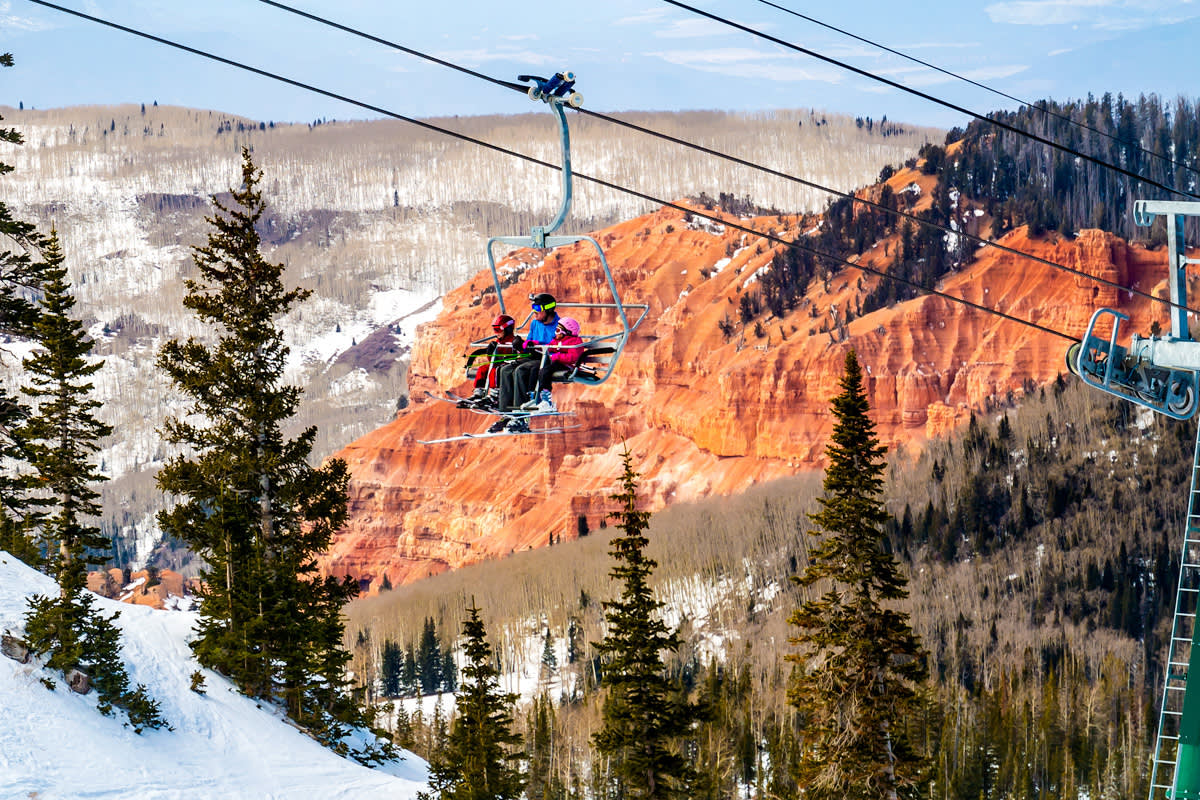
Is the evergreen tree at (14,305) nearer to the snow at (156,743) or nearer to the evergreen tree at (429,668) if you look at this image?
the snow at (156,743)

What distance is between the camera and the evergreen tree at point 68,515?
28719 mm

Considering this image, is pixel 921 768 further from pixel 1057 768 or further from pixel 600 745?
pixel 1057 768

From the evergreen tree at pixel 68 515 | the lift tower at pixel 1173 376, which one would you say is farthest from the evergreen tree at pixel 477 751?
the lift tower at pixel 1173 376

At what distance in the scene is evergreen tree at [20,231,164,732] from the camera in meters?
28.7

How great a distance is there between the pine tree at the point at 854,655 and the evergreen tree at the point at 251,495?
1423 centimetres

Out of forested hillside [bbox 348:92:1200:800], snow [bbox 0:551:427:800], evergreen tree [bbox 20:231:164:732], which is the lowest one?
forested hillside [bbox 348:92:1200:800]

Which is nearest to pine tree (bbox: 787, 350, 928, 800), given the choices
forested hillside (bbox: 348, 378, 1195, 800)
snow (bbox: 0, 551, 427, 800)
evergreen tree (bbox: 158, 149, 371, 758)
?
snow (bbox: 0, 551, 427, 800)

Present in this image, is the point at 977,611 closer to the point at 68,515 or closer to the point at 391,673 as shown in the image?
the point at 391,673

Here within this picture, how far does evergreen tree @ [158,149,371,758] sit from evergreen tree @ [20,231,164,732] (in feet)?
10.6

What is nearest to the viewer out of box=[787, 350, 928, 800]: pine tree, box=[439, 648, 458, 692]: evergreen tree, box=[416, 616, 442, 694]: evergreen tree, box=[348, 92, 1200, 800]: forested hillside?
box=[787, 350, 928, 800]: pine tree

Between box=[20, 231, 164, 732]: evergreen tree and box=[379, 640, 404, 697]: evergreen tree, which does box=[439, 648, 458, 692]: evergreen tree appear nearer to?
box=[379, 640, 404, 697]: evergreen tree

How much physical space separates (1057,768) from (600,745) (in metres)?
66.0

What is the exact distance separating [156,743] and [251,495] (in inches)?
306

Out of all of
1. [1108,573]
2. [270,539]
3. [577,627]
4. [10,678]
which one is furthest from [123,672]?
[1108,573]
